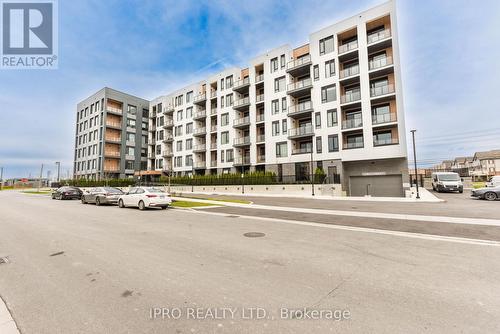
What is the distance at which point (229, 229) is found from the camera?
930cm

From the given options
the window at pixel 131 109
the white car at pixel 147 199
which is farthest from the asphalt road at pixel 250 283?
the window at pixel 131 109

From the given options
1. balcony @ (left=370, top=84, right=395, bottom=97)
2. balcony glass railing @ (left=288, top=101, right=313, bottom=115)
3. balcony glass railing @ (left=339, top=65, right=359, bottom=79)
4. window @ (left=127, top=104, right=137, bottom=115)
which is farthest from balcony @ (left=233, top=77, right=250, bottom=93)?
window @ (left=127, top=104, right=137, bottom=115)

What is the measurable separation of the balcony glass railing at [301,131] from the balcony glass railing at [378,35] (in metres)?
12.6

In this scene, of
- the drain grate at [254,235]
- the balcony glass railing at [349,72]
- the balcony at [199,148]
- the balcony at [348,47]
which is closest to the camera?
the drain grate at [254,235]

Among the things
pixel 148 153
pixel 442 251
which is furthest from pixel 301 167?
pixel 148 153

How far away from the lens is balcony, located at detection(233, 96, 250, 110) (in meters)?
39.3

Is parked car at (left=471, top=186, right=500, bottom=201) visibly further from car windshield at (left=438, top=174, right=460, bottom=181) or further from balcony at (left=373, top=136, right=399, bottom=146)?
car windshield at (left=438, top=174, right=460, bottom=181)

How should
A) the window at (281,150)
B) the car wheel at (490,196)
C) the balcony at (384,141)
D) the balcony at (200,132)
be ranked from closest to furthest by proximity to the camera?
1. the car wheel at (490,196)
2. the balcony at (384,141)
3. the window at (281,150)
4. the balcony at (200,132)

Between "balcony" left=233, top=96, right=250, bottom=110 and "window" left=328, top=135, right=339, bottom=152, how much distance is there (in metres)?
15.0

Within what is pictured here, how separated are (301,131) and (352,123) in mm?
6850

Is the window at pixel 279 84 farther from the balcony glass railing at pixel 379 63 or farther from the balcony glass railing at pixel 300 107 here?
the balcony glass railing at pixel 379 63

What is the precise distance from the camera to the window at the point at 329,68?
104 feet

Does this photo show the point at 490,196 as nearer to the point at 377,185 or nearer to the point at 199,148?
the point at 377,185

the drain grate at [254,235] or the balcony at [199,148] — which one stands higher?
the balcony at [199,148]
